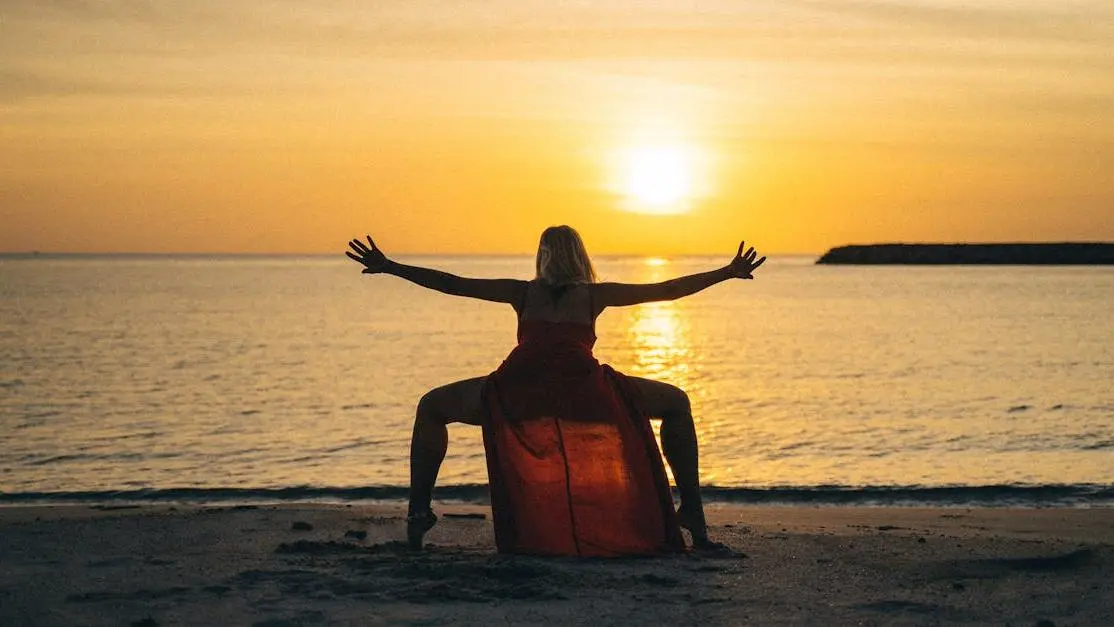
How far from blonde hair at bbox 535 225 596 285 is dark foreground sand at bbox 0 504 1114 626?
1602 millimetres

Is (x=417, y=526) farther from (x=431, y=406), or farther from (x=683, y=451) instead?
(x=683, y=451)

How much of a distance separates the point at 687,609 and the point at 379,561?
6.30 feet

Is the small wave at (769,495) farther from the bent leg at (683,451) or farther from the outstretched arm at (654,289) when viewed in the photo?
the outstretched arm at (654,289)

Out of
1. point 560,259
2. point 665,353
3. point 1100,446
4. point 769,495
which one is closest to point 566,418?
point 560,259

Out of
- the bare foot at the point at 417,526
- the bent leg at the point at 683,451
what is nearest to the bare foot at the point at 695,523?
the bent leg at the point at 683,451

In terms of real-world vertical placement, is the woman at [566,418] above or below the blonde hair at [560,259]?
below

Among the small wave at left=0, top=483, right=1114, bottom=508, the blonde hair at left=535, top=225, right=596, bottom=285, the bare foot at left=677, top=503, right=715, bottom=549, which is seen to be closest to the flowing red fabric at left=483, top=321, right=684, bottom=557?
the bare foot at left=677, top=503, right=715, bottom=549

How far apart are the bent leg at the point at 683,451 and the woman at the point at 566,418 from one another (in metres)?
0.02

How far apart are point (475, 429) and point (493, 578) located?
11.7m

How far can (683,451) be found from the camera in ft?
24.5

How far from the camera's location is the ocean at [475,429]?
1451 cm

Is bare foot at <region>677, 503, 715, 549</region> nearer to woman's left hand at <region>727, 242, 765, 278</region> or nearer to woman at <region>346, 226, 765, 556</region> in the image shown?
woman at <region>346, 226, 765, 556</region>

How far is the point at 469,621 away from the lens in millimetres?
5660

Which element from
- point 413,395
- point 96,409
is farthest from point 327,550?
point 413,395
